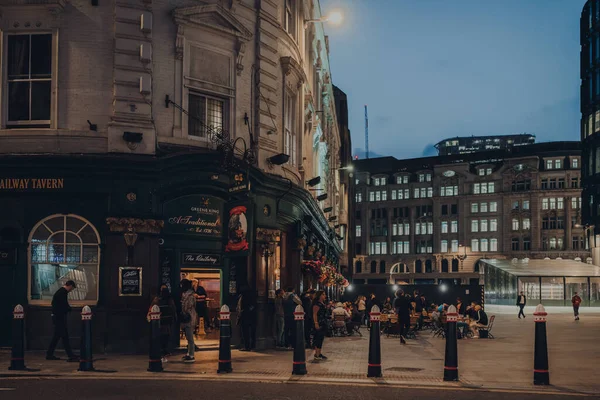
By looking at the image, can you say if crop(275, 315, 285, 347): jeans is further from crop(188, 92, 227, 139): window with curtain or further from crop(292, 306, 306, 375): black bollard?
crop(292, 306, 306, 375): black bollard

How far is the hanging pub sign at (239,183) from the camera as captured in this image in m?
19.3

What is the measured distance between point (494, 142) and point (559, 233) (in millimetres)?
76567

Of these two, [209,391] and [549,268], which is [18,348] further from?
[549,268]

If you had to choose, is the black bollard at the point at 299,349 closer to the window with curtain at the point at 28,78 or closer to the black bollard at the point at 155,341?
the black bollard at the point at 155,341

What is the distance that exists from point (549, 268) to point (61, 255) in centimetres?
6311

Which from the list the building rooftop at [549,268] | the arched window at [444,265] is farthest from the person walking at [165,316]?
the arched window at [444,265]

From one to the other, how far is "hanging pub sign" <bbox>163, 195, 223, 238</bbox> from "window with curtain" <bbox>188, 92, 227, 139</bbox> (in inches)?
A: 68.5

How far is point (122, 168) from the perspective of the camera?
18641 mm

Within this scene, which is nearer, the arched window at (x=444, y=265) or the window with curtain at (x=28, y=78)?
the window with curtain at (x=28, y=78)

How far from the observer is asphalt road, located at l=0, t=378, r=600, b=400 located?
11.4 meters

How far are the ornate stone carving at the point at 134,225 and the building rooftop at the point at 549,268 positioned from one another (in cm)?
5807

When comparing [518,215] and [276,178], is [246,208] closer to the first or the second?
[276,178]

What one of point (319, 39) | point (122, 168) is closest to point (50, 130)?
point (122, 168)

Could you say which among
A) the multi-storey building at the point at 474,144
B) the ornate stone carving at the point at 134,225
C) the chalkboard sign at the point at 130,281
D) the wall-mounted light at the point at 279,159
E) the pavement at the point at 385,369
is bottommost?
the pavement at the point at 385,369
